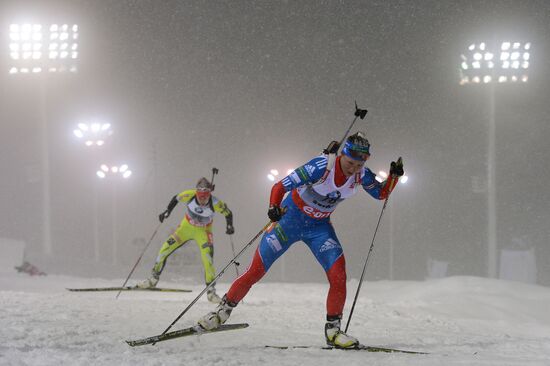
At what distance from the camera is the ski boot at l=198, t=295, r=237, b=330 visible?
5871 millimetres

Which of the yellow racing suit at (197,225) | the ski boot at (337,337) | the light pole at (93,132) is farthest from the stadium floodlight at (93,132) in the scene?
the ski boot at (337,337)

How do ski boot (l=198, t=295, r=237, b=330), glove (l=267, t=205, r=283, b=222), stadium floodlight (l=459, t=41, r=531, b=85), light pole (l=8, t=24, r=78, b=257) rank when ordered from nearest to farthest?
glove (l=267, t=205, r=283, b=222)
ski boot (l=198, t=295, r=237, b=330)
stadium floodlight (l=459, t=41, r=531, b=85)
light pole (l=8, t=24, r=78, b=257)

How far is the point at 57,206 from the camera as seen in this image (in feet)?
193

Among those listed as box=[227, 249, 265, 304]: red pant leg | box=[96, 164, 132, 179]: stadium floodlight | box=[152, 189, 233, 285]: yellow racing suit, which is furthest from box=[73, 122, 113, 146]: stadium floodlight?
box=[227, 249, 265, 304]: red pant leg

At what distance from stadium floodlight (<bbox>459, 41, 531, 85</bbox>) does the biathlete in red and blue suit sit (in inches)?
860

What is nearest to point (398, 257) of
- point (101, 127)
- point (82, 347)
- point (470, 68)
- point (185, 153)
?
point (185, 153)

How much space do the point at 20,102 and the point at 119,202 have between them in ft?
45.3

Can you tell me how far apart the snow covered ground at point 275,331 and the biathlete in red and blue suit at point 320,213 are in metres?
0.36

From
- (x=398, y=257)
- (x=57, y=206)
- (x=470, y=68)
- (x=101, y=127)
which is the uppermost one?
(x=470, y=68)

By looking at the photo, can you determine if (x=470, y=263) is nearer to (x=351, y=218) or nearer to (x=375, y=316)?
(x=351, y=218)

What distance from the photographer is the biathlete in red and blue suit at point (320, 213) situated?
588 centimetres

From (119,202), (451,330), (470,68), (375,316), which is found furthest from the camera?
(119,202)

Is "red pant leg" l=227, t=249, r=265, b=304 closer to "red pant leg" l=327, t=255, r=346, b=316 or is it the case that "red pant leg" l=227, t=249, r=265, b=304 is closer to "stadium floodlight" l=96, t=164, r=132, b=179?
"red pant leg" l=327, t=255, r=346, b=316

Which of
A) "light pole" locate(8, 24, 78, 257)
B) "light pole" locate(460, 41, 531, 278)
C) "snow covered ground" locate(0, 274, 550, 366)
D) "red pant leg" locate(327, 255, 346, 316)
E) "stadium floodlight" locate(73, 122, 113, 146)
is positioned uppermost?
"light pole" locate(8, 24, 78, 257)
